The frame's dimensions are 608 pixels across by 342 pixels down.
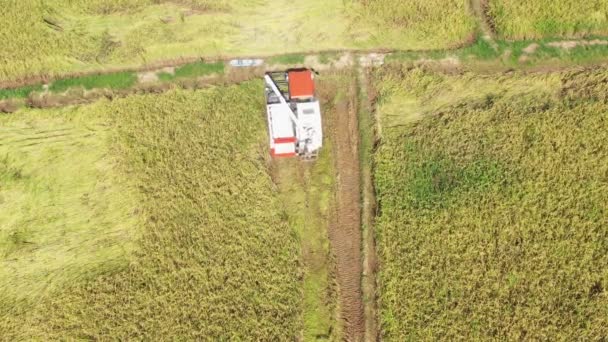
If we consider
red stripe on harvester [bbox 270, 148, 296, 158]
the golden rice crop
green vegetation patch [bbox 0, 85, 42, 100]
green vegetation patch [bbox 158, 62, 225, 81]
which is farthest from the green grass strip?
green vegetation patch [bbox 0, 85, 42, 100]

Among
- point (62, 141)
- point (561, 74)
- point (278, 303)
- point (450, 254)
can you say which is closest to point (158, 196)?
point (62, 141)

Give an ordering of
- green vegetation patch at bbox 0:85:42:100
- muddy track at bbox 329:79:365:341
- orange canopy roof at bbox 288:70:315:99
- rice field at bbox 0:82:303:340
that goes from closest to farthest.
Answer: rice field at bbox 0:82:303:340 → muddy track at bbox 329:79:365:341 → orange canopy roof at bbox 288:70:315:99 → green vegetation patch at bbox 0:85:42:100

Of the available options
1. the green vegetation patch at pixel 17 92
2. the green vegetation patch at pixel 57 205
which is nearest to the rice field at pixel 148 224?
the green vegetation patch at pixel 57 205

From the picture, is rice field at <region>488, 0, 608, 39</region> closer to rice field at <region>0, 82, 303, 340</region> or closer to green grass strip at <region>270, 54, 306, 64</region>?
green grass strip at <region>270, 54, 306, 64</region>

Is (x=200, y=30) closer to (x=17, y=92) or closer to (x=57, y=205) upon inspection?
(x=17, y=92)

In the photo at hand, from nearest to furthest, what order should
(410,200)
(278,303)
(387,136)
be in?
1. (278,303)
2. (410,200)
3. (387,136)

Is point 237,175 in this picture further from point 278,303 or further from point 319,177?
point 278,303
